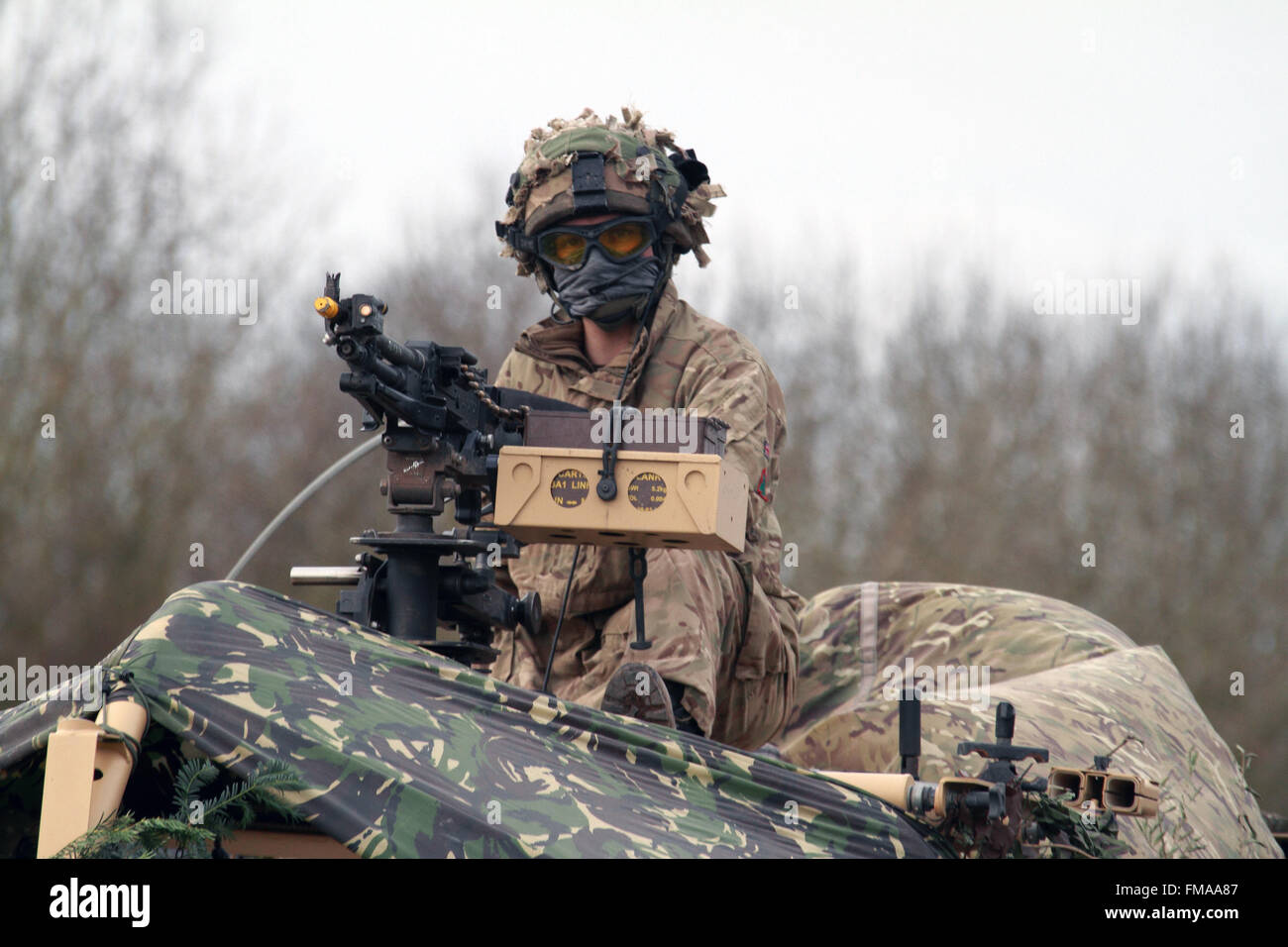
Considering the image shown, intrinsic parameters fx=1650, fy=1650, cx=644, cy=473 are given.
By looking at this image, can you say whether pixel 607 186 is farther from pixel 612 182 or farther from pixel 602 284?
pixel 602 284

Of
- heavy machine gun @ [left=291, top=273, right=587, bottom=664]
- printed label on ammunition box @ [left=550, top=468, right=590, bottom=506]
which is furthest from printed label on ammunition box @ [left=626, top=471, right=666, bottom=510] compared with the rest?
heavy machine gun @ [left=291, top=273, right=587, bottom=664]

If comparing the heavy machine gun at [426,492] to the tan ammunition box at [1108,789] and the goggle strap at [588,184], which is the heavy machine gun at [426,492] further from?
the tan ammunition box at [1108,789]

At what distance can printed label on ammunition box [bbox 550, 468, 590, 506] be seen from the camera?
172 inches

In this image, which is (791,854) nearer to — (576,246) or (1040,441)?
(576,246)

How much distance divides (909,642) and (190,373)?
1209cm

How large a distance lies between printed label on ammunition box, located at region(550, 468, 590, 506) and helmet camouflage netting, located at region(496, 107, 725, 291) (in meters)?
1.39

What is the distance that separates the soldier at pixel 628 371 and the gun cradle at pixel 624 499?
67 cm

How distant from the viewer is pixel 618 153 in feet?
18.1

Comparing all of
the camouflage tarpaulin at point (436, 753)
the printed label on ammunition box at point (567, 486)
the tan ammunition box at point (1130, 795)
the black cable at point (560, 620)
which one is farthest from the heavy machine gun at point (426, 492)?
the tan ammunition box at point (1130, 795)

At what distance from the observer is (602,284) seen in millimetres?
5531

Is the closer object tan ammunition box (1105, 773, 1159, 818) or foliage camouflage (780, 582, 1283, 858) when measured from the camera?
tan ammunition box (1105, 773, 1159, 818)

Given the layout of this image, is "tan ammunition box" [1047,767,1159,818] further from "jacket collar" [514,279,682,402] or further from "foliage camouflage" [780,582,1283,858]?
"jacket collar" [514,279,682,402]
